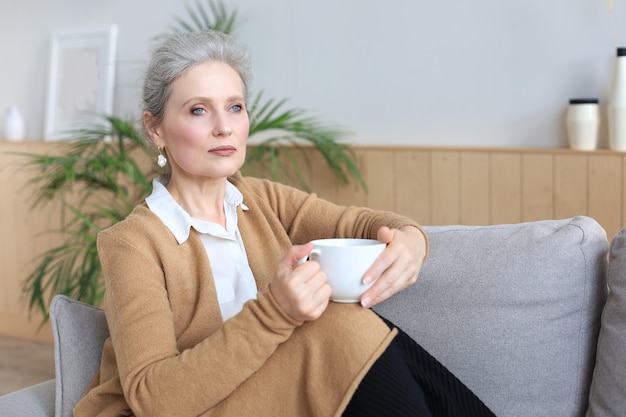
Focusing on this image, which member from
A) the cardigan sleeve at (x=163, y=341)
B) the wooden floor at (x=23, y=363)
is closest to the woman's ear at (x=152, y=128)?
the cardigan sleeve at (x=163, y=341)

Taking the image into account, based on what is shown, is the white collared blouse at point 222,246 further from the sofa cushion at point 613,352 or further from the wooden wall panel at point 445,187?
the wooden wall panel at point 445,187

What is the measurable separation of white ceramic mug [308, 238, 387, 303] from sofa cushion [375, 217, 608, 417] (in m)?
0.30

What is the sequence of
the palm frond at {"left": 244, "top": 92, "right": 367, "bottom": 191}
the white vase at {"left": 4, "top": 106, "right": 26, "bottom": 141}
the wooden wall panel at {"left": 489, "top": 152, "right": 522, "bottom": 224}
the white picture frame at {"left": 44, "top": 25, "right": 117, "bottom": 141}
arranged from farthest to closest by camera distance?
the white vase at {"left": 4, "top": 106, "right": 26, "bottom": 141}, the white picture frame at {"left": 44, "top": 25, "right": 117, "bottom": 141}, the palm frond at {"left": 244, "top": 92, "right": 367, "bottom": 191}, the wooden wall panel at {"left": 489, "top": 152, "right": 522, "bottom": 224}

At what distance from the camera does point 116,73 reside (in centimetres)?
432

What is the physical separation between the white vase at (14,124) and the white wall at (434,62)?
1.03 m

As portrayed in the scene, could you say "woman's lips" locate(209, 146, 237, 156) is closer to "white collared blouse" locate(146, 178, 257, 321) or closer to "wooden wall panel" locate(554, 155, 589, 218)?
"white collared blouse" locate(146, 178, 257, 321)

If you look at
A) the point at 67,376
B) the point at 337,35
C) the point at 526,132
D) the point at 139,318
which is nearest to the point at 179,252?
the point at 139,318

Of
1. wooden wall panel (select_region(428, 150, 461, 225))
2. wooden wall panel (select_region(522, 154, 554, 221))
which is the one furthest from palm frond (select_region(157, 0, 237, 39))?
wooden wall panel (select_region(522, 154, 554, 221))

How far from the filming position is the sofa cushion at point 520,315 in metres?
1.71

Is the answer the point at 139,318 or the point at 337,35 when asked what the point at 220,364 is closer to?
the point at 139,318

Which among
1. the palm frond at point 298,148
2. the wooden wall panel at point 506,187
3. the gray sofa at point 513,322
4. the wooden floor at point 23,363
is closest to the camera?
the gray sofa at point 513,322

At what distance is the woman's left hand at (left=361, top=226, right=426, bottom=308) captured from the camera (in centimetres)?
154

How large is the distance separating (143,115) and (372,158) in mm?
1638

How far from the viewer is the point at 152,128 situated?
1.92m
